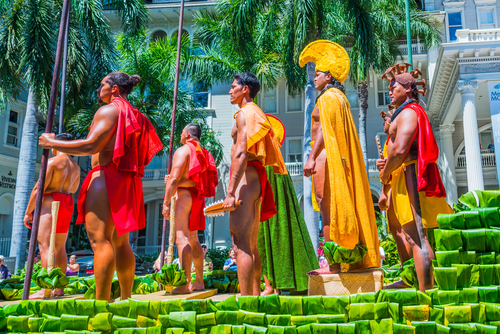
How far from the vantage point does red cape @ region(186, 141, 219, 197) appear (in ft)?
16.7

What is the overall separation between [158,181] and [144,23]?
14081 mm

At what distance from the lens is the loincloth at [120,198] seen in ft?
10.2

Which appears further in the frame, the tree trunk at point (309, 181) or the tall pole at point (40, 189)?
the tree trunk at point (309, 181)

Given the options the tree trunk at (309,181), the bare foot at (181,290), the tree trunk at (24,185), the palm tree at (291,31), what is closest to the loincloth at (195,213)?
the bare foot at (181,290)

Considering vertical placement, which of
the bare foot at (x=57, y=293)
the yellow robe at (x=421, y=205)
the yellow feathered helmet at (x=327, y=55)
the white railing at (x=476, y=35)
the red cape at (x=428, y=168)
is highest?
the white railing at (x=476, y=35)

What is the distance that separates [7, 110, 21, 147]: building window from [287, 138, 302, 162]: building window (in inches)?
670

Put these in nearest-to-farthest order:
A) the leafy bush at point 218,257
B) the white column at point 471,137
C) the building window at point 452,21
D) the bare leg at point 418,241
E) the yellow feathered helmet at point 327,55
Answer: the bare leg at point 418,241
the yellow feathered helmet at point 327,55
the white column at point 471,137
the leafy bush at point 218,257
the building window at point 452,21

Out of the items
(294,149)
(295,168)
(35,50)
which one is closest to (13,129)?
(35,50)

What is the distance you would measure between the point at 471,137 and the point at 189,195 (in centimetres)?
1703

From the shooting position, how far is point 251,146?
355cm

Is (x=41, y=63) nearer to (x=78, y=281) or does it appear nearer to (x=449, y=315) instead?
(x=78, y=281)

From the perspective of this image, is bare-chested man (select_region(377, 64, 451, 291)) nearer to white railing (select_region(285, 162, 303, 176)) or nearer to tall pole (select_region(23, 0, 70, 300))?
tall pole (select_region(23, 0, 70, 300))

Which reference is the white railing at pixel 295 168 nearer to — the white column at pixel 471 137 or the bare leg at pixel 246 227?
the white column at pixel 471 137

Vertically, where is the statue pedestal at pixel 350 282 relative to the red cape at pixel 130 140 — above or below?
below
